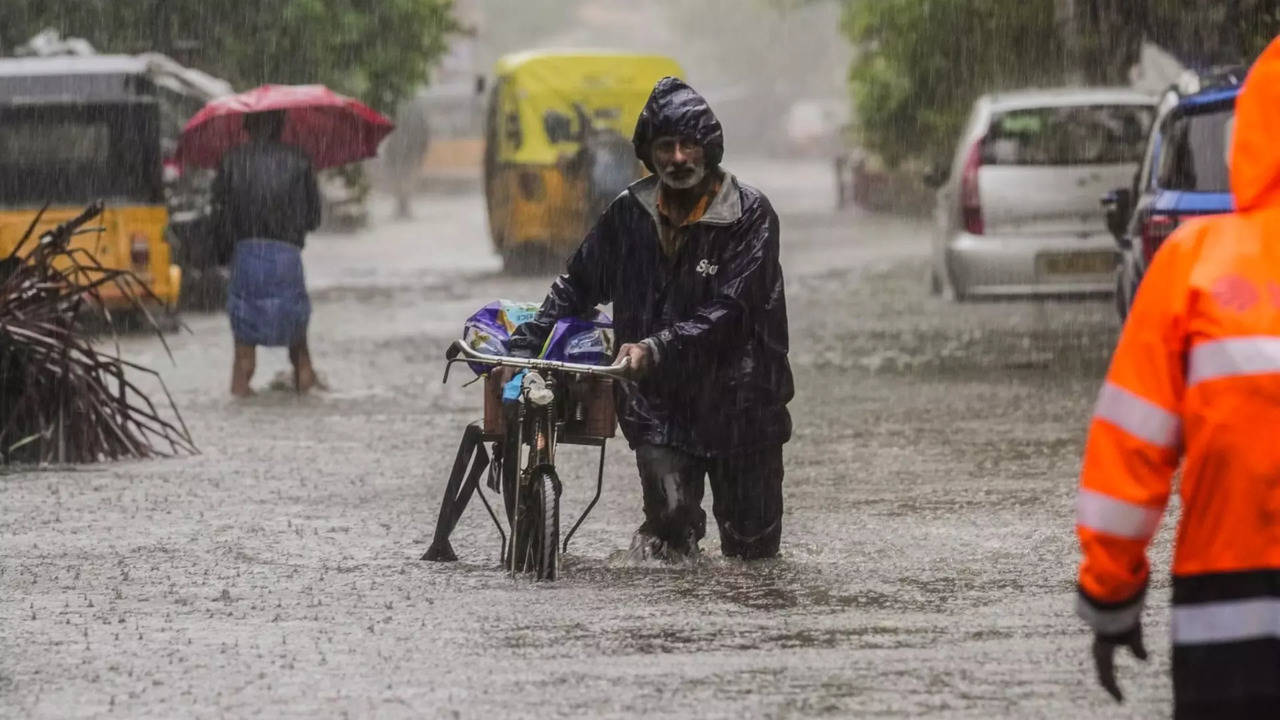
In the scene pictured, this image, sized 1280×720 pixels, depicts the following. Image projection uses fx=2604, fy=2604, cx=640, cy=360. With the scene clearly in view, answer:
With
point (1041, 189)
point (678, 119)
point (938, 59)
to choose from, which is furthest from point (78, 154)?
point (678, 119)

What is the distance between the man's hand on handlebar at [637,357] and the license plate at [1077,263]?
30.2 ft

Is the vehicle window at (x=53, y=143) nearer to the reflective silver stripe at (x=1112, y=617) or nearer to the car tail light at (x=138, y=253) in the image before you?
the car tail light at (x=138, y=253)

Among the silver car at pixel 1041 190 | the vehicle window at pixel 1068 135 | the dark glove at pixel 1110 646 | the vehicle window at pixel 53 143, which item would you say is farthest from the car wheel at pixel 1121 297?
the dark glove at pixel 1110 646

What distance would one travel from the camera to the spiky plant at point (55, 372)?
1136cm

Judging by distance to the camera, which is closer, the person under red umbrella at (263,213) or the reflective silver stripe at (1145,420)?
the reflective silver stripe at (1145,420)

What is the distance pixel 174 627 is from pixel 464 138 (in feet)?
162

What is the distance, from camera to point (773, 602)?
7461mm

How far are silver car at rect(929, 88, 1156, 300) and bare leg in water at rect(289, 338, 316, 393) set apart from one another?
441 centimetres

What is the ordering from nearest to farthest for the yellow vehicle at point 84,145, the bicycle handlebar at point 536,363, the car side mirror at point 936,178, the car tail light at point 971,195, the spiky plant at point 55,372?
the bicycle handlebar at point 536,363
the spiky plant at point 55,372
the car tail light at point 971,195
the car side mirror at point 936,178
the yellow vehicle at point 84,145

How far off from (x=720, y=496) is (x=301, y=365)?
7070mm

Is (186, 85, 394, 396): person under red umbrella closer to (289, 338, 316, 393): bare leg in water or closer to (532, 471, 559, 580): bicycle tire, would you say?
(289, 338, 316, 393): bare leg in water

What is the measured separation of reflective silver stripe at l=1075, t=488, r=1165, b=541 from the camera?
11.8 ft

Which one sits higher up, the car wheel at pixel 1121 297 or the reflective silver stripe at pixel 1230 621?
the reflective silver stripe at pixel 1230 621

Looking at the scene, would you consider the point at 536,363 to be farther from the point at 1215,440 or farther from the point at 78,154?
the point at 78,154
